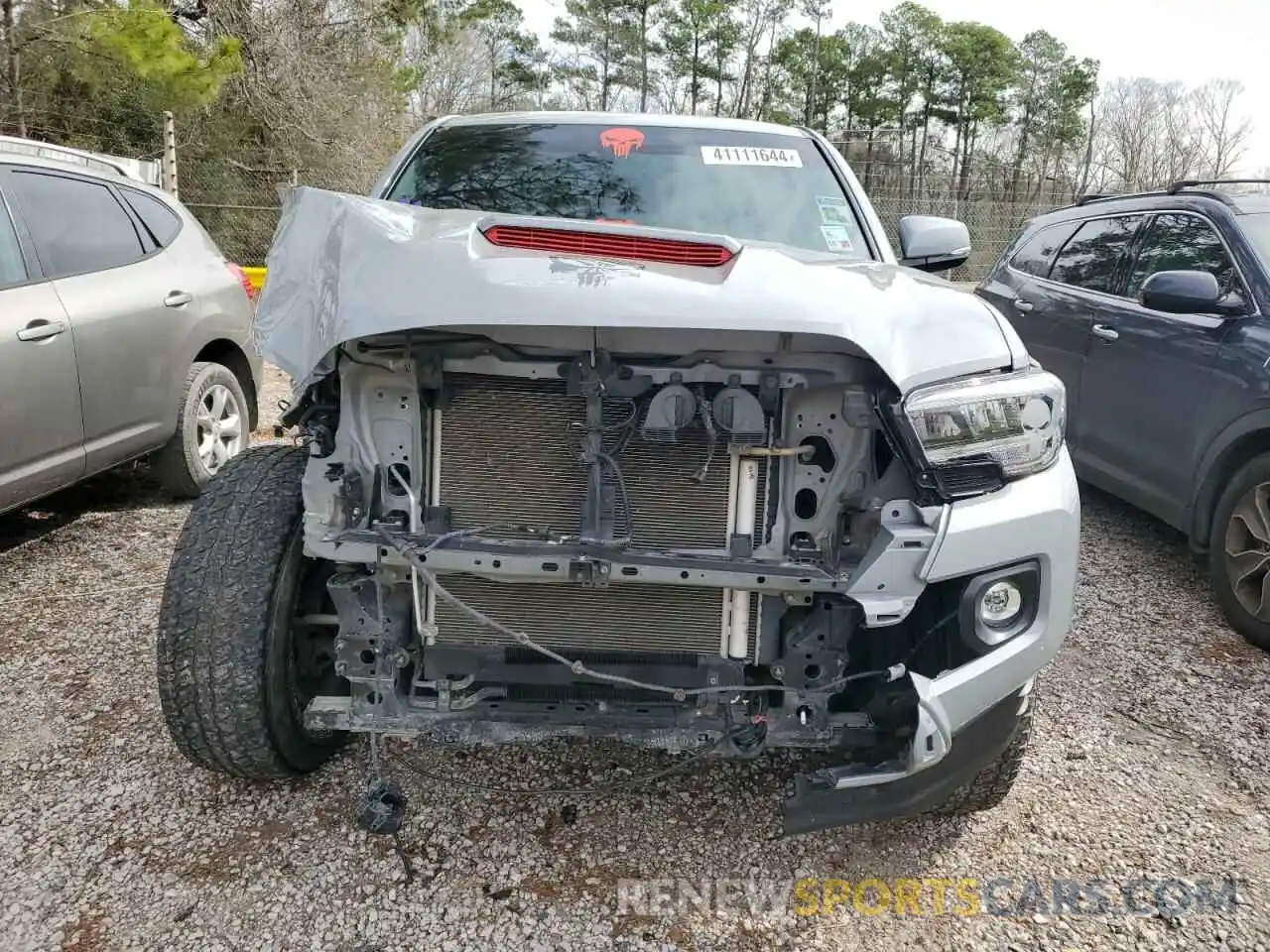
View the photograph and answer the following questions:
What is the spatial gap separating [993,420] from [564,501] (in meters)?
0.97

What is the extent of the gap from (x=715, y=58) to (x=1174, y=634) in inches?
1403

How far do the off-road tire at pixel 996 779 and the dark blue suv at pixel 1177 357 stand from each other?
6.51 ft

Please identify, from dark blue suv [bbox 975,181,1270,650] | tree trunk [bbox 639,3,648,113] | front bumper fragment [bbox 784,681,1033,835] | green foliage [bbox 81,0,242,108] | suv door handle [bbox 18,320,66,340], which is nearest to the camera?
front bumper fragment [bbox 784,681,1033,835]

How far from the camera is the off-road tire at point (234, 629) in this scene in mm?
2168

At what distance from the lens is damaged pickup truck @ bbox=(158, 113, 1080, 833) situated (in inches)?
75.6

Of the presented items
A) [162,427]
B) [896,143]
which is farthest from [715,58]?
[162,427]

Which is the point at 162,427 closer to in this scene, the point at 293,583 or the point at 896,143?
the point at 293,583

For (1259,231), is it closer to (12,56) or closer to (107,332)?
(107,332)

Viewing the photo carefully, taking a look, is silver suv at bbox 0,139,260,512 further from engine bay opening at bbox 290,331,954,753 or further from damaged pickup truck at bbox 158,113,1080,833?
engine bay opening at bbox 290,331,954,753

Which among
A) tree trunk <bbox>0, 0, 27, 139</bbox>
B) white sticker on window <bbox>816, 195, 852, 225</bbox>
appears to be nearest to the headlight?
white sticker on window <bbox>816, 195, 852, 225</bbox>

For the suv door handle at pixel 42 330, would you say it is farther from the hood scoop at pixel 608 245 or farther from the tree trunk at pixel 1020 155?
the tree trunk at pixel 1020 155

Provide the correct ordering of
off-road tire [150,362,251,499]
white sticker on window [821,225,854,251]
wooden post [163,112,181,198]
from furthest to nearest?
wooden post [163,112,181,198], off-road tire [150,362,251,499], white sticker on window [821,225,854,251]

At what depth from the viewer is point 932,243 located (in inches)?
129

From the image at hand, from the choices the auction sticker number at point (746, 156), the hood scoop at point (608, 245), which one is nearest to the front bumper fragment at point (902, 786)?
the hood scoop at point (608, 245)
